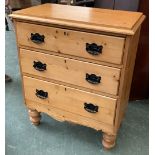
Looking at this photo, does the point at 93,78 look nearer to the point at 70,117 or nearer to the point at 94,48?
the point at 94,48

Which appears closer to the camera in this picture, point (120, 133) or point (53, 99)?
point (53, 99)

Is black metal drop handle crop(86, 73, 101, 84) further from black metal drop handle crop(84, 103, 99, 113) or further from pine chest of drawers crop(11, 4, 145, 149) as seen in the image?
black metal drop handle crop(84, 103, 99, 113)

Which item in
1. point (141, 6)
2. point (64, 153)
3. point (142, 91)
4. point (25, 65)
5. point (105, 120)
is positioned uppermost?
point (141, 6)

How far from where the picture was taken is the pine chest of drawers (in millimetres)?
1152

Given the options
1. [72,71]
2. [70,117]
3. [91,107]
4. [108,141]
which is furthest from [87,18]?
[108,141]

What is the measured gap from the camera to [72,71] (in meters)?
1.30

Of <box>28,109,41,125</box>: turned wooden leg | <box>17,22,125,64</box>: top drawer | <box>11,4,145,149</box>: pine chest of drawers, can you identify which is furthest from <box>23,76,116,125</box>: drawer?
<box>17,22,125,64</box>: top drawer

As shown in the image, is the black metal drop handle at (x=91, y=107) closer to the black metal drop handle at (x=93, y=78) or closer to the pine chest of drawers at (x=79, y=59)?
the pine chest of drawers at (x=79, y=59)

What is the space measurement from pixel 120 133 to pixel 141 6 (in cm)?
95

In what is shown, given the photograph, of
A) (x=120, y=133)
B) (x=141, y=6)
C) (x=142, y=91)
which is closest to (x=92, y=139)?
(x=120, y=133)

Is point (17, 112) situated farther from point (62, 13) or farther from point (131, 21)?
point (131, 21)

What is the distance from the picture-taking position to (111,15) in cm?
130

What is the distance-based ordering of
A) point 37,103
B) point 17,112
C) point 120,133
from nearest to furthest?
point 37,103, point 120,133, point 17,112

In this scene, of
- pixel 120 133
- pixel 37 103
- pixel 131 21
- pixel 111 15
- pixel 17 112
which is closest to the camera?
pixel 131 21
